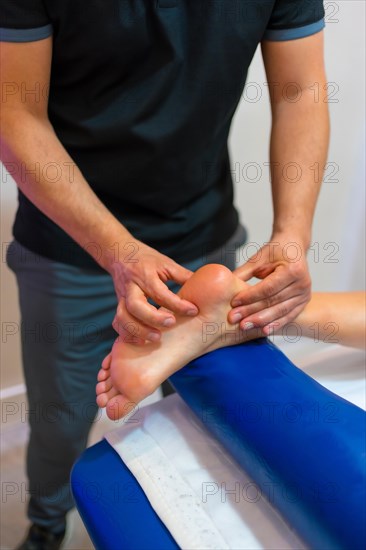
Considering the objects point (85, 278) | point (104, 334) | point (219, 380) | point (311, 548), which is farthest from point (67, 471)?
point (311, 548)

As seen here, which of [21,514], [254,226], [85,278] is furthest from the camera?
[254,226]

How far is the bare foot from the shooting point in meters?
0.93

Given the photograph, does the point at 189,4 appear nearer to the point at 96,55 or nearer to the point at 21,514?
the point at 96,55

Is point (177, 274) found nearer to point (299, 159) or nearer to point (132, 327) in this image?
point (132, 327)

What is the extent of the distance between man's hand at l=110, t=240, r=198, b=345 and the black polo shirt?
0.59 feet

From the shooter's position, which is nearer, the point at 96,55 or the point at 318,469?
the point at 318,469

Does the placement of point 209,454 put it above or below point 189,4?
below

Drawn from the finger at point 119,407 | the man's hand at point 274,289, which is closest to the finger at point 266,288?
the man's hand at point 274,289

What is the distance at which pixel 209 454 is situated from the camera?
0.92 meters

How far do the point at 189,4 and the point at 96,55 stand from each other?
0.56ft

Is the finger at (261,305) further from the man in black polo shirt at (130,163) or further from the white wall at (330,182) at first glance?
the white wall at (330,182)

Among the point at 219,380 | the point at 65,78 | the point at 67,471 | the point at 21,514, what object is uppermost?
the point at 65,78

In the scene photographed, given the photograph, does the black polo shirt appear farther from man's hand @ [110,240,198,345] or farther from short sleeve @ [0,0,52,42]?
man's hand @ [110,240,198,345]

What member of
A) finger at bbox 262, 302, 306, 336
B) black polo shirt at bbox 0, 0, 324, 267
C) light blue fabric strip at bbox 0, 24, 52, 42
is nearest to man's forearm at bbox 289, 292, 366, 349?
finger at bbox 262, 302, 306, 336
